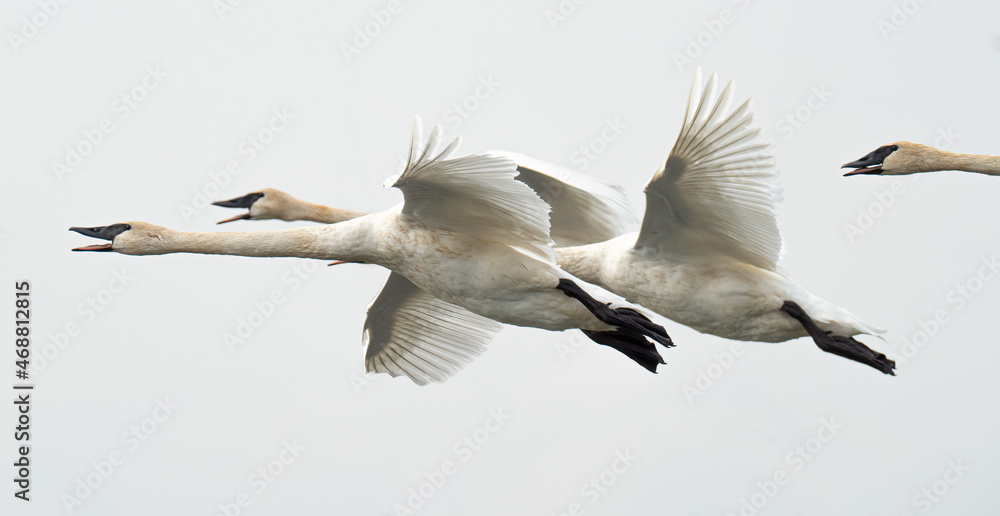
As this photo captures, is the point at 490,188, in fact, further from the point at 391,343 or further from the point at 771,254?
the point at 391,343

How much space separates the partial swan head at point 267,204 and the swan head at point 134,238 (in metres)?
1.94

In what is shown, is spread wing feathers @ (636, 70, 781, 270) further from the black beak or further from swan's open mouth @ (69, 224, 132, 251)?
swan's open mouth @ (69, 224, 132, 251)

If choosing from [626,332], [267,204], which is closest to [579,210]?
[626,332]

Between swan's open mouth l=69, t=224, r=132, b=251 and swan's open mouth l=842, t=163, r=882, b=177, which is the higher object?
swan's open mouth l=842, t=163, r=882, b=177

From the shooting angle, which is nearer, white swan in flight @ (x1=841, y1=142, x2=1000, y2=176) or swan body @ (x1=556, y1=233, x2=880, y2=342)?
swan body @ (x1=556, y1=233, x2=880, y2=342)

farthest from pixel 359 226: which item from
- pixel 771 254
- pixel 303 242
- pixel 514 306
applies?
pixel 771 254

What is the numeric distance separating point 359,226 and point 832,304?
170 inches

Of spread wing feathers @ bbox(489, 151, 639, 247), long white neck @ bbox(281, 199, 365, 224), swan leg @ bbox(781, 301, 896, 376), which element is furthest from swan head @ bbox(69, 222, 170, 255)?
swan leg @ bbox(781, 301, 896, 376)

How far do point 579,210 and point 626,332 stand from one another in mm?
1835

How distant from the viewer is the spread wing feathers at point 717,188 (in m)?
12.7

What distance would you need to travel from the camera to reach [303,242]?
14742 millimetres

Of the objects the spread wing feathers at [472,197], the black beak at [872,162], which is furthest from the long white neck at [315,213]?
the black beak at [872,162]

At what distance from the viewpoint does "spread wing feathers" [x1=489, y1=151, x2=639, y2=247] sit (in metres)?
15.4

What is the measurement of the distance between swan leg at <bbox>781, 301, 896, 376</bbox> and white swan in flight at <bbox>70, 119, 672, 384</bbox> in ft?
3.83
